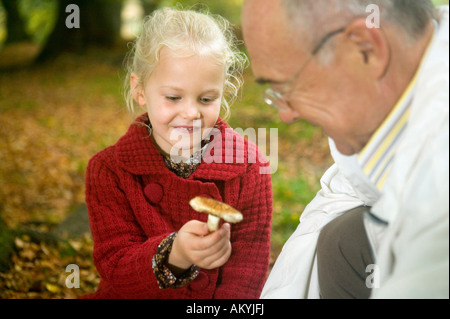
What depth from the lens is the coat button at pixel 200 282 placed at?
1.91 m

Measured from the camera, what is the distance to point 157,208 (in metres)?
1.95

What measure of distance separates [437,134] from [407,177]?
0.12 meters

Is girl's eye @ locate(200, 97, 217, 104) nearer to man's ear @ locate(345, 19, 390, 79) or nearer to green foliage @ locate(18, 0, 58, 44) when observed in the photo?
man's ear @ locate(345, 19, 390, 79)

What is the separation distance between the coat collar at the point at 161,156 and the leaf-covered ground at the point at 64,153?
28.9 inches

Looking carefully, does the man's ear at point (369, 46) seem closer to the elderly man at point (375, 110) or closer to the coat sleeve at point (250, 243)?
the elderly man at point (375, 110)

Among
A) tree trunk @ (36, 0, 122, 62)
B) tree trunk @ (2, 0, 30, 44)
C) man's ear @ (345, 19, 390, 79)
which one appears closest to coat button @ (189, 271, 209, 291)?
man's ear @ (345, 19, 390, 79)

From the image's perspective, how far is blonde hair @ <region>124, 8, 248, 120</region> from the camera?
72.6 inches

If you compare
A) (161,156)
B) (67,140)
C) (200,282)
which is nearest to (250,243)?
(200,282)

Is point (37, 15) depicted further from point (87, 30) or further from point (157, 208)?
point (157, 208)

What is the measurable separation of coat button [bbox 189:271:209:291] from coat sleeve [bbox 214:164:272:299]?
0.08 metres

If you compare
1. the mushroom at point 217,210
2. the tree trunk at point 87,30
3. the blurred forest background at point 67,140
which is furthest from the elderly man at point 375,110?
the tree trunk at point 87,30

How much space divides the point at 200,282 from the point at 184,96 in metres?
0.75

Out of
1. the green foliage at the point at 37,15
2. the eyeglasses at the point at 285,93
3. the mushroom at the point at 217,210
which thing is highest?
Result: the green foliage at the point at 37,15

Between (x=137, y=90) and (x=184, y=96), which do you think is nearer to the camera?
(x=184, y=96)
